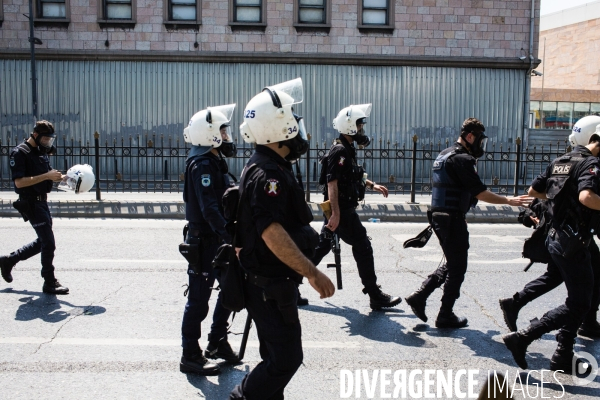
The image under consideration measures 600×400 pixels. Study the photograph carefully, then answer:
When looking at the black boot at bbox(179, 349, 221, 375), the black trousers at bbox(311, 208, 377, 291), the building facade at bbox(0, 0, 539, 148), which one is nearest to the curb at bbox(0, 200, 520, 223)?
the black trousers at bbox(311, 208, 377, 291)

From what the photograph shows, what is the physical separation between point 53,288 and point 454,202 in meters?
4.25

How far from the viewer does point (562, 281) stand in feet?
17.4

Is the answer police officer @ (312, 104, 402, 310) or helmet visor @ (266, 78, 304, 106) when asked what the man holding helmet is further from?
helmet visor @ (266, 78, 304, 106)

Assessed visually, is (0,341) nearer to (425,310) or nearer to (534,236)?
(425,310)

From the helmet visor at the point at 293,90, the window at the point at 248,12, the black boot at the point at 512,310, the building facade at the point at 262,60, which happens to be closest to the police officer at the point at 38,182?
the helmet visor at the point at 293,90

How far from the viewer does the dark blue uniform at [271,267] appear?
11.1 ft

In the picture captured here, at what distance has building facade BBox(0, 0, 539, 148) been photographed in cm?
1922

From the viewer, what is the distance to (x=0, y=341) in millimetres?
5398

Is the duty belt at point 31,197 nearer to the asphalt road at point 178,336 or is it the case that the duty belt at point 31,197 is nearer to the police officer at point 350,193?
the asphalt road at point 178,336

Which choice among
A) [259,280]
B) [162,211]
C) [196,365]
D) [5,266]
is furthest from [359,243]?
[162,211]

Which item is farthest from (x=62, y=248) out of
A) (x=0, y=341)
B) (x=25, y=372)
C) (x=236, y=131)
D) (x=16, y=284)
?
(x=236, y=131)

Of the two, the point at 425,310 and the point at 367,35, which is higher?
the point at 367,35

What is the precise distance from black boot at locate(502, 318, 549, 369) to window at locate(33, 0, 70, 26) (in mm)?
17853

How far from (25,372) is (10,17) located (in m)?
17.2
